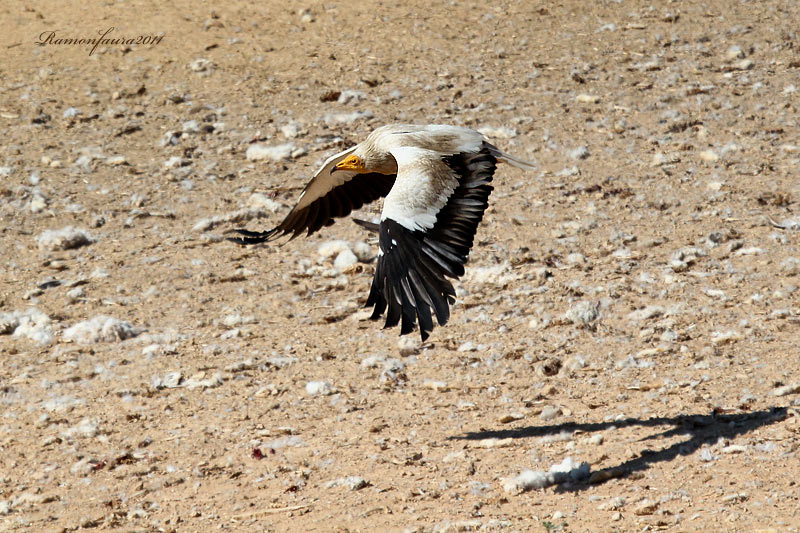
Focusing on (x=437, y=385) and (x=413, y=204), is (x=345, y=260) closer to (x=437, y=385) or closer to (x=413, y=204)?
(x=437, y=385)

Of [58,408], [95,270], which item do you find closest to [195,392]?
[58,408]

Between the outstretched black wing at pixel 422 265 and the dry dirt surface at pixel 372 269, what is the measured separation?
793 millimetres

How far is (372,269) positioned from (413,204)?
7.21 ft

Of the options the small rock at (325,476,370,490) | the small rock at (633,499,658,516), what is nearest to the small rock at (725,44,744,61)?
the small rock at (633,499,658,516)

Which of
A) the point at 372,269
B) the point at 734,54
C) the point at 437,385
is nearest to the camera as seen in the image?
the point at 437,385

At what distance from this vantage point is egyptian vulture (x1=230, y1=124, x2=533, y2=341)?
4715 millimetres

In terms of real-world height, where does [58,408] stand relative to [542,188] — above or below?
below

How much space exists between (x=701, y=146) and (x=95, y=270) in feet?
16.6

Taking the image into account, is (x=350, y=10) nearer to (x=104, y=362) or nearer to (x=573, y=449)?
(x=104, y=362)

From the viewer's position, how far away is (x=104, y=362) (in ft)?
20.4

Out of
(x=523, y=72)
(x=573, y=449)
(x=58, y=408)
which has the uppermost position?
(x=523, y=72)

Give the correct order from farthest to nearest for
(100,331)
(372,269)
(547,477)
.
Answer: (372,269)
(100,331)
(547,477)

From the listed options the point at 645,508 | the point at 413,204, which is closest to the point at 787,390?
the point at 645,508

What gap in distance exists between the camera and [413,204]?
16.5 feet
